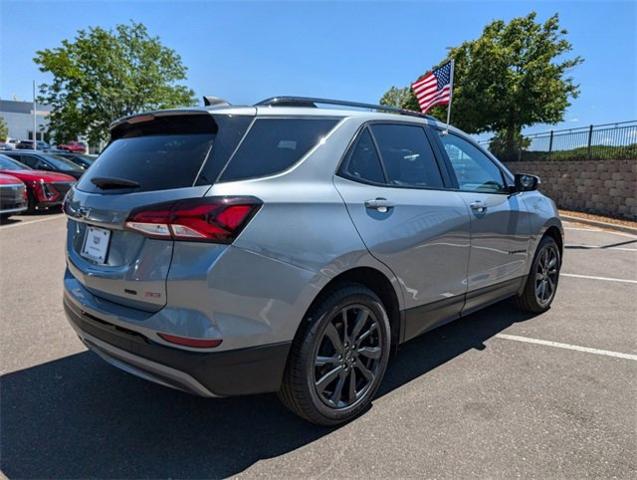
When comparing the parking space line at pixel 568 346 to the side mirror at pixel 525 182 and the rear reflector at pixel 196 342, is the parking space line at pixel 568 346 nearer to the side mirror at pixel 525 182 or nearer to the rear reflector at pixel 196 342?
the side mirror at pixel 525 182

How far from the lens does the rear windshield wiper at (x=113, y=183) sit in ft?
7.80

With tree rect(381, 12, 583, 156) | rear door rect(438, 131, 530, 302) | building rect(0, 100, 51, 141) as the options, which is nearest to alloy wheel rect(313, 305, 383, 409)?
rear door rect(438, 131, 530, 302)

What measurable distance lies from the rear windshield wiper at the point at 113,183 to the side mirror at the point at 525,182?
330cm

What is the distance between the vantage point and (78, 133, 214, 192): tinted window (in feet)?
7.39

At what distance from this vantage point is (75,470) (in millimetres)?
2248

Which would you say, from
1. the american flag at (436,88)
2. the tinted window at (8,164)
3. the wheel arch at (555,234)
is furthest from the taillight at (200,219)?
the american flag at (436,88)

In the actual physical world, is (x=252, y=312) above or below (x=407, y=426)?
above

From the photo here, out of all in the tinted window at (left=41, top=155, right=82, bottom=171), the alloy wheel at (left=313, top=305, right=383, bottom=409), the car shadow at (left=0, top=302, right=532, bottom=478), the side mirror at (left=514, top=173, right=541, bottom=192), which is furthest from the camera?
the tinted window at (left=41, top=155, right=82, bottom=171)

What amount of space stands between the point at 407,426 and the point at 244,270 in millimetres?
1394

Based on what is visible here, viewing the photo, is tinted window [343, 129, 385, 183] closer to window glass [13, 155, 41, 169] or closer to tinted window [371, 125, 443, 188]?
tinted window [371, 125, 443, 188]

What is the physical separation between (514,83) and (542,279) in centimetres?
1886

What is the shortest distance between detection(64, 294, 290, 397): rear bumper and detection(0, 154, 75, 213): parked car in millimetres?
10787

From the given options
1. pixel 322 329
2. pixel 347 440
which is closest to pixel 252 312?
pixel 322 329

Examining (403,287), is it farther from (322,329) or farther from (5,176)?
(5,176)
